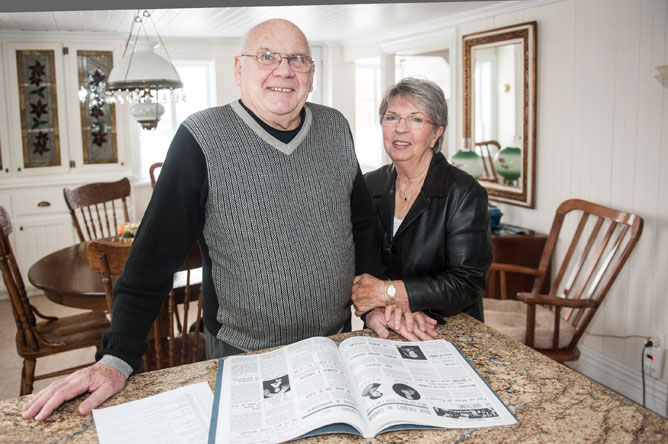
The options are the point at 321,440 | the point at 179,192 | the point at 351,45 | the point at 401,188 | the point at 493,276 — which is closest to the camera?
the point at 321,440

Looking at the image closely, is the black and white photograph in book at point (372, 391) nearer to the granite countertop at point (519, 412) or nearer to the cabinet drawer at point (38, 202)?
the granite countertop at point (519, 412)

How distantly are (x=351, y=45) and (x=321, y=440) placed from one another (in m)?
5.65

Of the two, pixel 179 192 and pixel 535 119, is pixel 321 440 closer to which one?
pixel 179 192

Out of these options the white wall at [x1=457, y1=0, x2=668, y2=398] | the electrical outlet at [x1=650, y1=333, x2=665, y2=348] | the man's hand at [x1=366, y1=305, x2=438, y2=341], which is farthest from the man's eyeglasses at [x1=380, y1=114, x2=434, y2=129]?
the electrical outlet at [x1=650, y1=333, x2=665, y2=348]

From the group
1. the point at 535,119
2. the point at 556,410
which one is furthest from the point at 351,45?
the point at 556,410

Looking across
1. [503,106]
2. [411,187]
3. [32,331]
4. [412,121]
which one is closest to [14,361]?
[32,331]

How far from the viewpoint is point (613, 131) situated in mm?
3018

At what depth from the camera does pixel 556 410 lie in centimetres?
92

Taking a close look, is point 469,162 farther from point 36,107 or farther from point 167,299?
point 36,107

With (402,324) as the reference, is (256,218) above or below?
above

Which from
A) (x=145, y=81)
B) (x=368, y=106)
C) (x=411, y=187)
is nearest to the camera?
(x=411, y=187)

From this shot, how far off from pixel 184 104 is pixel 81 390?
5.21 m

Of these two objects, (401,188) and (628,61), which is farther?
(628,61)

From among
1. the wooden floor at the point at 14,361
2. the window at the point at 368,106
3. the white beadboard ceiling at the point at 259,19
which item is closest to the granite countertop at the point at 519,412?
the wooden floor at the point at 14,361
